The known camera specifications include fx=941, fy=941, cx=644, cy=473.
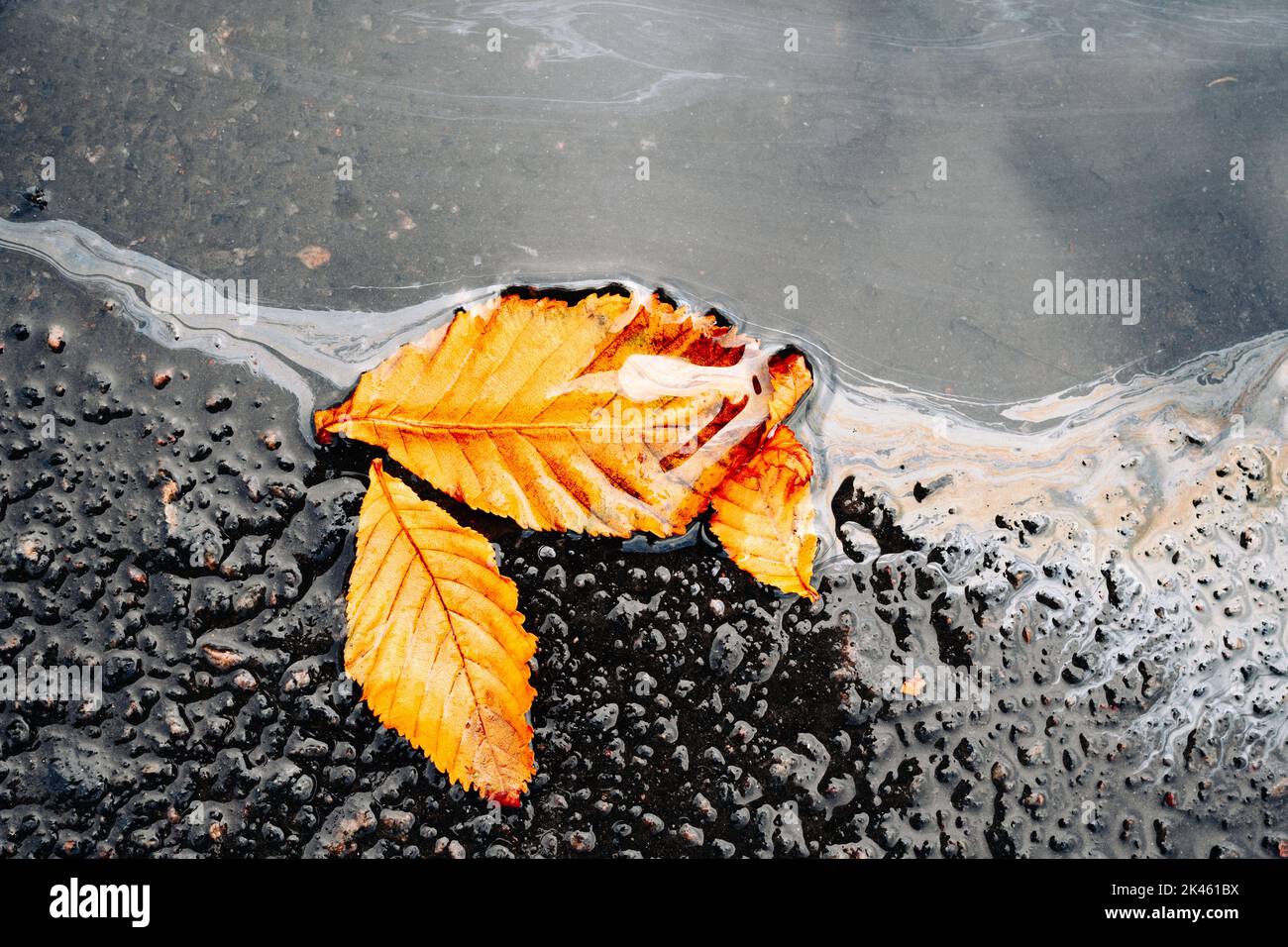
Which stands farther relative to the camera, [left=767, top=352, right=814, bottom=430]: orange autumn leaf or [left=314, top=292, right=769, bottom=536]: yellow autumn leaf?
[left=767, top=352, right=814, bottom=430]: orange autumn leaf

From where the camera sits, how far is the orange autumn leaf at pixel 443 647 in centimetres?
195

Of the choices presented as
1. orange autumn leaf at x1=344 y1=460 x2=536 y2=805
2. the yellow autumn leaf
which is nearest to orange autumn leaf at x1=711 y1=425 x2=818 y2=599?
the yellow autumn leaf

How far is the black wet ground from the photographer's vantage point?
6.55 ft

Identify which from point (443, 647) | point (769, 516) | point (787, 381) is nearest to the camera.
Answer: point (443, 647)

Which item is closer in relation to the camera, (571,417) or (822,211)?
(571,417)

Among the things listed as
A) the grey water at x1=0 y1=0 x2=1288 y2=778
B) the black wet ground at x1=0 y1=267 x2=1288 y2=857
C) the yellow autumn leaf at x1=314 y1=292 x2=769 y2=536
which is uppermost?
the grey water at x1=0 y1=0 x2=1288 y2=778

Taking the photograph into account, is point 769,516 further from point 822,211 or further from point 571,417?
point 822,211

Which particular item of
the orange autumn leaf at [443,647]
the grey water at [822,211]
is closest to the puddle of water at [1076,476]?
the grey water at [822,211]

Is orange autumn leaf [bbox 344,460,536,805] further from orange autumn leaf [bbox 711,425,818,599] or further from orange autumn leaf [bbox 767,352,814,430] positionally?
orange autumn leaf [bbox 767,352,814,430]

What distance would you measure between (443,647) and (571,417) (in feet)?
1.79

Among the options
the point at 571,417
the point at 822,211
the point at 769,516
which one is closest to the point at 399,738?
the point at 571,417

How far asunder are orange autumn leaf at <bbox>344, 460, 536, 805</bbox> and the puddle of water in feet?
1.35

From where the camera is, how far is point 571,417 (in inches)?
78.1
